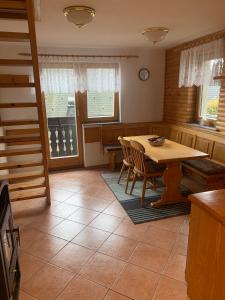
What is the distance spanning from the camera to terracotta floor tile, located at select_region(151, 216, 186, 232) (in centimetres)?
252

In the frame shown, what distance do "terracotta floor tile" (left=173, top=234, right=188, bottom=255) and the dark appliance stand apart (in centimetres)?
139

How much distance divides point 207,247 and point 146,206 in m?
1.74

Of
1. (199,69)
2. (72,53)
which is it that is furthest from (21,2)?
(199,69)

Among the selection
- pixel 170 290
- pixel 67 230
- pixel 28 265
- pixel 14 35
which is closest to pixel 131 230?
pixel 67 230

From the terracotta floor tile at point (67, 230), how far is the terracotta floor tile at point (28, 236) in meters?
0.13

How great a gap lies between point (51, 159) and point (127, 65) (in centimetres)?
233

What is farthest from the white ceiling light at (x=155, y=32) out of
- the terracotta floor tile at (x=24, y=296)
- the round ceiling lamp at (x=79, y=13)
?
the terracotta floor tile at (x=24, y=296)

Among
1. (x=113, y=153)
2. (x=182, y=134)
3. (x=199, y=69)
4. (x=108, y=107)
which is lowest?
(x=113, y=153)

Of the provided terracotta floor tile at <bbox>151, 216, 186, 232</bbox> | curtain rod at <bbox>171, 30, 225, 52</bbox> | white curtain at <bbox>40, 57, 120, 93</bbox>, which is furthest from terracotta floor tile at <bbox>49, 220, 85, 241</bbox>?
curtain rod at <bbox>171, 30, 225, 52</bbox>

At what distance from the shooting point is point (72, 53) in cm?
408

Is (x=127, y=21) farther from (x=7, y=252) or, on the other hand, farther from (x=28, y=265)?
(x=28, y=265)

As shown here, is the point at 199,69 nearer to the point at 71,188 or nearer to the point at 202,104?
the point at 202,104

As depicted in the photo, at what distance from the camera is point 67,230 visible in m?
2.51

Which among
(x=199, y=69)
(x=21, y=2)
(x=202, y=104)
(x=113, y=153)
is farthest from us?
(x=113, y=153)
